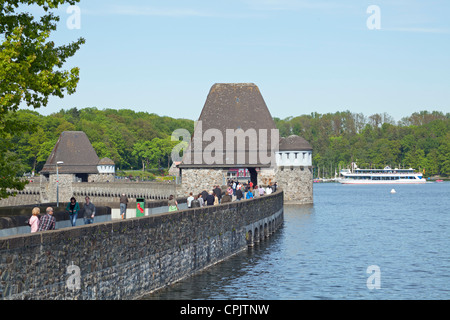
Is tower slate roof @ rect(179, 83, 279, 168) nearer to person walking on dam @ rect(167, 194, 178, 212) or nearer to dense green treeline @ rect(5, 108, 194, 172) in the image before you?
person walking on dam @ rect(167, 194, 178, 212)

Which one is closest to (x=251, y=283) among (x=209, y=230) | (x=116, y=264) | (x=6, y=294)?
(x=209, y=230)

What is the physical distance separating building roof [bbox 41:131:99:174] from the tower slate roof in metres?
31.0

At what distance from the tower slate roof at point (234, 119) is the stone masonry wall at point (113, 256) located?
39458 mm

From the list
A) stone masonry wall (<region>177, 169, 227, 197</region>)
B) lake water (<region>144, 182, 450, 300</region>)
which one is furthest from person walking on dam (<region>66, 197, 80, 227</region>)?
stone masonry wall (<region>177, 169, 227, 197</region>)

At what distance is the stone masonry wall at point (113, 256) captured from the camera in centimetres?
1530

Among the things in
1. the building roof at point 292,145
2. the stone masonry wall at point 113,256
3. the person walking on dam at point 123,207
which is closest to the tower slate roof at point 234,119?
the building roof at point 292,145

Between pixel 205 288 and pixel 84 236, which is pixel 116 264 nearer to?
pixel 84 236

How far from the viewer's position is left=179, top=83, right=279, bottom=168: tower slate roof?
236ft

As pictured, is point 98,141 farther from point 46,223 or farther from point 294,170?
point 46,223

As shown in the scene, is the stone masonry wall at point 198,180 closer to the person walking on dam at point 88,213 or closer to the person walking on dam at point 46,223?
the person walking on dam at point 88,213

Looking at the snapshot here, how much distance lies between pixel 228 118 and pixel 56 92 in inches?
1924

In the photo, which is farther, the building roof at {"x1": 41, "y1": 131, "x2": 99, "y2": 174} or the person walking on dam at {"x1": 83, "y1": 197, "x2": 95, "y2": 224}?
the building roof at {"x1": 41, "y1": 131, "x2": 99, "y2": 174}

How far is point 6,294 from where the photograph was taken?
47.9ft
